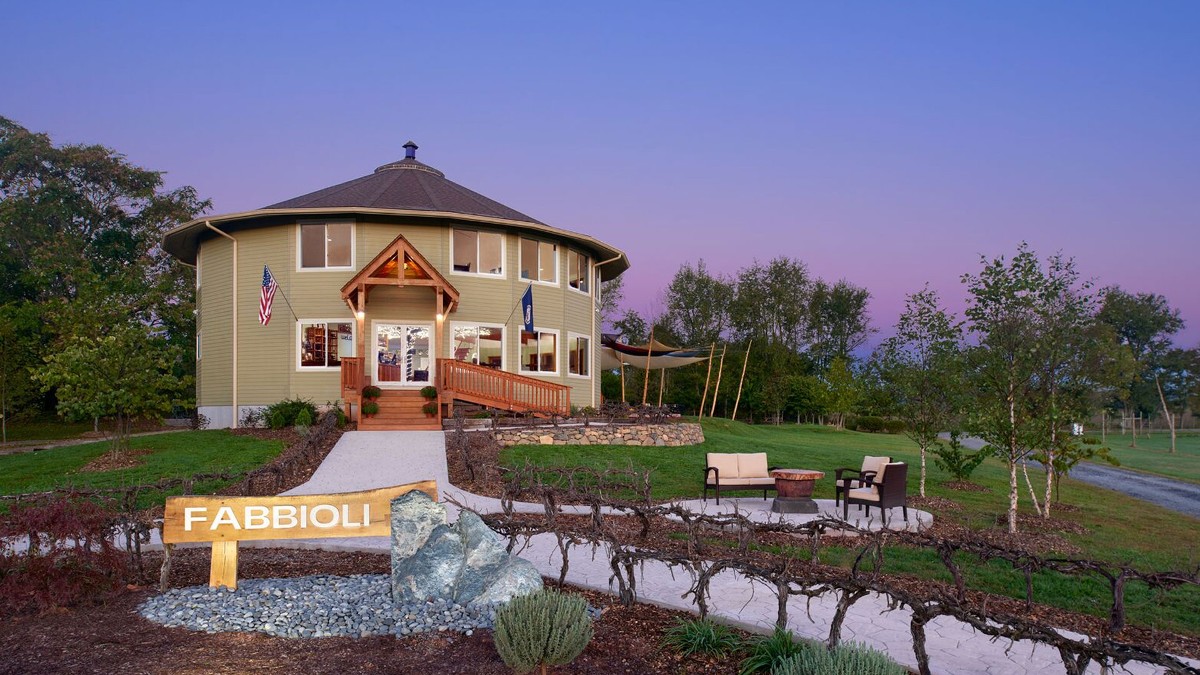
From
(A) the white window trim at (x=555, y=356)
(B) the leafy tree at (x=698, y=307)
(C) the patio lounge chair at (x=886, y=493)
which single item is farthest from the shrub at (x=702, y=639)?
(B) the leafy tree at (x=698, y=307)

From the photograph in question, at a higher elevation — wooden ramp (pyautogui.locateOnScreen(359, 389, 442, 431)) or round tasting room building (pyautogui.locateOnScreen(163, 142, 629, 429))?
round tasting room building (pyautogui.locateOnScreen(163, 142, 629, 429))

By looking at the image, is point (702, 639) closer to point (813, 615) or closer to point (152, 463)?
point (813, 615)

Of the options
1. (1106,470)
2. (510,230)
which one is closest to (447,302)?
(510,230)

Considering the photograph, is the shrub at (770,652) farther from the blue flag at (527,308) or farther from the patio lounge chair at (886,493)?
the blue flag at (527,308)

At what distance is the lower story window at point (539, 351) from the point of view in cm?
2283

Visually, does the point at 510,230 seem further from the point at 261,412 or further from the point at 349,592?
the point at 349,592

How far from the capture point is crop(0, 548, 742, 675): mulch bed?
174 inches

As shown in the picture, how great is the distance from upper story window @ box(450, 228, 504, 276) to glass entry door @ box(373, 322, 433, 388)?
205cm

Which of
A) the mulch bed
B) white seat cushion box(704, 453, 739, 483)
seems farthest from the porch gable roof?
the mulch bed

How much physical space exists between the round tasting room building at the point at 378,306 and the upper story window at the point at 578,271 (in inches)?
39.3

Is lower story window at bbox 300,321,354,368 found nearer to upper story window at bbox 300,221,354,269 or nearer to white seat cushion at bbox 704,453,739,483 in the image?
upper story window at bbox 300,221,354,269

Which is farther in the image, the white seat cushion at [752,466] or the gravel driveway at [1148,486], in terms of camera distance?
the gravel driveway at [1148,486]

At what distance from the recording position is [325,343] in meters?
21.2

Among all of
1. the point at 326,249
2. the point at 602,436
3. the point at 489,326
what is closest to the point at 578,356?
the point at 489,326
